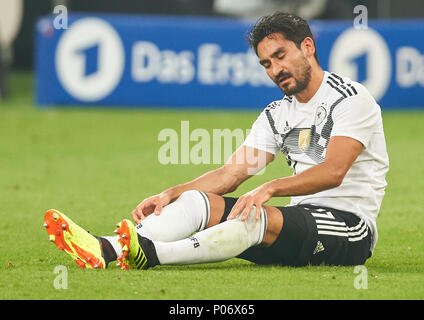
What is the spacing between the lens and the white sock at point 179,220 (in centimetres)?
529

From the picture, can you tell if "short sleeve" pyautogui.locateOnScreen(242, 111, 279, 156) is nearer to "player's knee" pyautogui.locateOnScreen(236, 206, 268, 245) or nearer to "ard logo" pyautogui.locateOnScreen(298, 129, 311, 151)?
"ard logo" pyautogui.locateOnScreen(298, 129, 311, 151)

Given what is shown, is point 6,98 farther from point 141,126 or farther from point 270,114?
point 270,114

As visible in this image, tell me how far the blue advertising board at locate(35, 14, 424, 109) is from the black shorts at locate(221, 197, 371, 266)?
427 inches

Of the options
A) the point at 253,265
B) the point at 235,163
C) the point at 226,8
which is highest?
the point at 226,8

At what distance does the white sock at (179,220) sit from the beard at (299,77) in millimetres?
743

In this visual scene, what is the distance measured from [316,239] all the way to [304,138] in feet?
1.93

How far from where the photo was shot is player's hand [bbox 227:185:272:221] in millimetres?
5062

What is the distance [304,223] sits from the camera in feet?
17.4

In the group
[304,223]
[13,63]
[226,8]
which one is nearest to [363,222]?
[304,223]

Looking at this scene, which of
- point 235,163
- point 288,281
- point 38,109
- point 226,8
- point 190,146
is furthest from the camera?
point 226,8

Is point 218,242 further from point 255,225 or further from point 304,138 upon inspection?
point 304,138

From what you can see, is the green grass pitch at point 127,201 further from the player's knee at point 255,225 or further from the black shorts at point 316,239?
the player's knee at point 255,225

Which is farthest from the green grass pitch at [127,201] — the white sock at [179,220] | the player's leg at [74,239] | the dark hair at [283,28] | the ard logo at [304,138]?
the dark hair at [283,28]

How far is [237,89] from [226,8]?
530 centimetres
